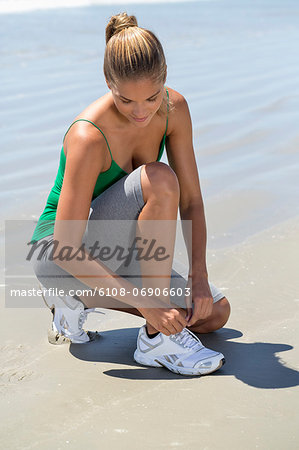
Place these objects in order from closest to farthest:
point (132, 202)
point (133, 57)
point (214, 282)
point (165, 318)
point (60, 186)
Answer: point (133, 57)
point (165, 318)
point (132, 202)
point (60, 186)
point (214, 282)

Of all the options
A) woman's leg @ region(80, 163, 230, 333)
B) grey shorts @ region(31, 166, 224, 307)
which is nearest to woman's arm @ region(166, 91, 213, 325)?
grey shorts @ region(31, 166, 224, 307)

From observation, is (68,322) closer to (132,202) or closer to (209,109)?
(132,202)

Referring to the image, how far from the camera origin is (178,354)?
2367 millimetres

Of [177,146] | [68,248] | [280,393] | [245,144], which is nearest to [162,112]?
[177,146]

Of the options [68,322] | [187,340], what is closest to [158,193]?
[187,340]

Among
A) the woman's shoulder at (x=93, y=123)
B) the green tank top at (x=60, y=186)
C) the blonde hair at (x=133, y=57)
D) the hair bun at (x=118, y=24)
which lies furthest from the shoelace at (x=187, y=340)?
the hair bun at (x=118, y=24)

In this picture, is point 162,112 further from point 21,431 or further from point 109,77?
point 21,431

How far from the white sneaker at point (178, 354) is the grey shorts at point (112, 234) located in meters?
0.18

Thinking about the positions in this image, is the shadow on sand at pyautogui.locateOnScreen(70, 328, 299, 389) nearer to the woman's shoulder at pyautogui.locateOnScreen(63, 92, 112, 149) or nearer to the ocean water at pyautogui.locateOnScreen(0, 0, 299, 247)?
the woman's shoulder at pyautogui.locateOnScreen(63, 92, 112, 149)

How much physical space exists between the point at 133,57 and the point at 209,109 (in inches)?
159

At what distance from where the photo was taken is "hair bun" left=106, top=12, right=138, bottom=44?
2.28 meters

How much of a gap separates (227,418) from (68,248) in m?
0.77

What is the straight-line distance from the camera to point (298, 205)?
4.03 metres

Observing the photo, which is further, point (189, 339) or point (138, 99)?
point (189, 339)
